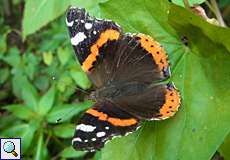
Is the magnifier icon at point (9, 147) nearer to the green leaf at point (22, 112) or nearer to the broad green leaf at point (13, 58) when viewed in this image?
the green leaf at point (22, 112)

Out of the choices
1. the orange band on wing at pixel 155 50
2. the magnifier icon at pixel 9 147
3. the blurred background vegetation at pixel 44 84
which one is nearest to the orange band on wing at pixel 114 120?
the orange band on wing at pixel 155 50

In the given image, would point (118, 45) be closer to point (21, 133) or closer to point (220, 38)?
point (220, 38)

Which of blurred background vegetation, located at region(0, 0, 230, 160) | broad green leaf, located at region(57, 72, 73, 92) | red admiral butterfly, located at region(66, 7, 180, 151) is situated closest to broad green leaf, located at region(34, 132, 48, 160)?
blurred background vegetation, located at region(0, 0, 230, 160)

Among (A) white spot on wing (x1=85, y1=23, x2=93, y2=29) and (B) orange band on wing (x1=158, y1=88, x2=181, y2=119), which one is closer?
(B) orange band on wing (x1=158, y1=88, x2=181, y2=119)

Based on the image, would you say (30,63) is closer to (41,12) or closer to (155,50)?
(41,12)

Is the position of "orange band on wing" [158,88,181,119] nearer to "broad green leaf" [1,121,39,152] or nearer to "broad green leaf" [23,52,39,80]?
"broad green leaf" [1,121,39,152]

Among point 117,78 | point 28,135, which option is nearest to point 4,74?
point 28,135

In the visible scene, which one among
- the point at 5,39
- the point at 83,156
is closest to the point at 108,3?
the point at 83,156
